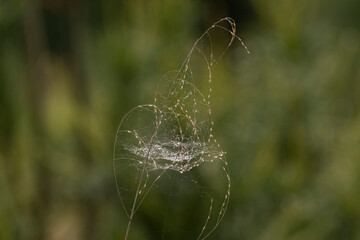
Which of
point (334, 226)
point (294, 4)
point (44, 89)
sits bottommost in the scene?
point (44, 89)

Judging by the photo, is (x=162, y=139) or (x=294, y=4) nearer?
(x=162, y=139)

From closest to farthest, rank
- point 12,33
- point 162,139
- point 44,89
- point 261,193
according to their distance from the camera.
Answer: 1. point 162,139
2. point 261,193
3. point 12,33
4. point 44,89

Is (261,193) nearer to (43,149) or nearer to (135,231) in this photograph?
(135,231)

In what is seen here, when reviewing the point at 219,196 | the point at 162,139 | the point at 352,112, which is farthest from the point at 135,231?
the point at 352,112

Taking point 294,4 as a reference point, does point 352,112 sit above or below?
below

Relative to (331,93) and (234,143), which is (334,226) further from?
(331,93)

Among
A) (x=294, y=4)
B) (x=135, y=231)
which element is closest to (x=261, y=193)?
(x=135, y=231)

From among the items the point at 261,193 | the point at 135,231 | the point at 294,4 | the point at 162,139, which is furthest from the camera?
the point at 294,4
